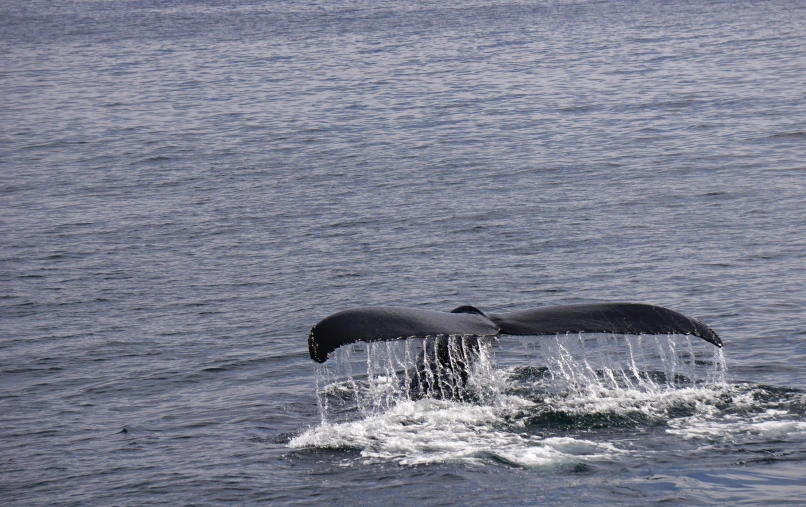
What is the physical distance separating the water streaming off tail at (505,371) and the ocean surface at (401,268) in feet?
0.15

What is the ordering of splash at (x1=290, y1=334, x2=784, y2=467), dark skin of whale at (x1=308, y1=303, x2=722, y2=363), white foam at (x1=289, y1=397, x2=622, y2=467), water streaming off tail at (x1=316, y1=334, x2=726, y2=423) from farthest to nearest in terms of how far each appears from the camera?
water streaming off tail at (x1=316, y1=334, x2=726, y2=423), splash at (x1=290, y1=334, x2=784, y2=467), white foam at (x1=289, y1=397, x2=622, y2=467), dark skin of whale at (x1=308, y1=303, x2=722, y2=363)

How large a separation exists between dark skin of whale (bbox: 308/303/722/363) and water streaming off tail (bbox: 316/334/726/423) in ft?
1.95

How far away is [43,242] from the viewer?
1586 cm

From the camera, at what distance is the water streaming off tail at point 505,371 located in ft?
29.2

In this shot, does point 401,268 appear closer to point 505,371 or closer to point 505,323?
point 505,371

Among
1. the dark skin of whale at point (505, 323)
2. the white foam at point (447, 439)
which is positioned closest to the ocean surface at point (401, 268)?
the white foam at point (447, 439)

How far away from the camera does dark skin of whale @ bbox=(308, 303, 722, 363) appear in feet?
23.7

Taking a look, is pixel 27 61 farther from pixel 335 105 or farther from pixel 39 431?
pixel 39 431

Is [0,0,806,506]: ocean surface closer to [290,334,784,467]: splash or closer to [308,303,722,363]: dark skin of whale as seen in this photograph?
[290,334,784,467]: splash

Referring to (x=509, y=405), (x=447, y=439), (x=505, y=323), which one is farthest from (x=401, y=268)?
(x=505, y=323)

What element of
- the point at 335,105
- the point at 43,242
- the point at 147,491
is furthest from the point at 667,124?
the point at 147,491

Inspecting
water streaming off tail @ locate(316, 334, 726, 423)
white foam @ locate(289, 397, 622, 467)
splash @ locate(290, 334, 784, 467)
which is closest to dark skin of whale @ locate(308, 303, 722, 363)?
splash @ locate(290, 334, 784, 467)

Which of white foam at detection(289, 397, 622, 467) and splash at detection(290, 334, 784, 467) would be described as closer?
white foam at detection(289, 397, 622, 467)

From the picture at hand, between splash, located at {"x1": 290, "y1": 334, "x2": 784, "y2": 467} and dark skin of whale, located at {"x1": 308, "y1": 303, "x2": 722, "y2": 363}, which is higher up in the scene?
dark skin of whale, located at {"x1": 308, "y1": 303, "x2": 722, "y2": 363}
